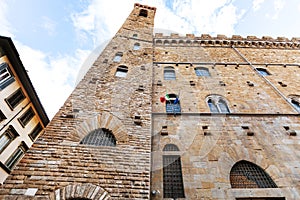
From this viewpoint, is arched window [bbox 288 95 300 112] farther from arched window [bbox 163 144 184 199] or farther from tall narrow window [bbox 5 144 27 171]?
tall narrow window [bbox 5 144 27 171]

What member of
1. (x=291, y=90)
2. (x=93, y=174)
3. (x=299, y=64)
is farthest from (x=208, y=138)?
(x=299, y=64)

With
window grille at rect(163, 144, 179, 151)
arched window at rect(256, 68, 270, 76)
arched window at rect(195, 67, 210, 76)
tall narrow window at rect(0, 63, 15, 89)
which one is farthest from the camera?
arched window at rect(256, 68, 270, 76)

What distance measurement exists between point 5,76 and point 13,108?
6.33 ft

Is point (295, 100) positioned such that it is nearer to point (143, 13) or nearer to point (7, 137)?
point (7, 137)

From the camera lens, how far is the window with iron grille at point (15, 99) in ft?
34.0

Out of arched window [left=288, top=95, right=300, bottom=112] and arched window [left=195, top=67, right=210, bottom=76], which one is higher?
arched window [left=195, top=67, right=210, bottom=76]

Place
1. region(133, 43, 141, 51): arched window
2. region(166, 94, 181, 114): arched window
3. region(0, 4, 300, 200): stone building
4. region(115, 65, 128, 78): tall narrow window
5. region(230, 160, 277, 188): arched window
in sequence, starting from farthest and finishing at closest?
1. region(133, 43, 141, 51): arched window
2. region(115, 65, 128, 78): tall narrow window
3. region(166, 94, 181, 114): arched window
4. region(230, 160, 277, 188): arched window
5. region(0, 4, 300, 200): stone building

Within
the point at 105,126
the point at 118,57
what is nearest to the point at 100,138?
the point at 105,126

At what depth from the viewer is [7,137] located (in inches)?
405

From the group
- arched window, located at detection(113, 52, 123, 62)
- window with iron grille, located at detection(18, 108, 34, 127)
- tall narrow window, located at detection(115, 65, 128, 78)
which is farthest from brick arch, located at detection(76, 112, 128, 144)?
window with iron grille, located at detection(18, 108, 34, 127)

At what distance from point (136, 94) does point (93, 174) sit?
3698 millimetres

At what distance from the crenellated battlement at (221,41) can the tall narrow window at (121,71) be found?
541 cm

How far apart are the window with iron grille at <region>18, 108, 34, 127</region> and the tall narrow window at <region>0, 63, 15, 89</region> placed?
2452 mm

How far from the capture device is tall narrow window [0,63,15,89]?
382 inches
